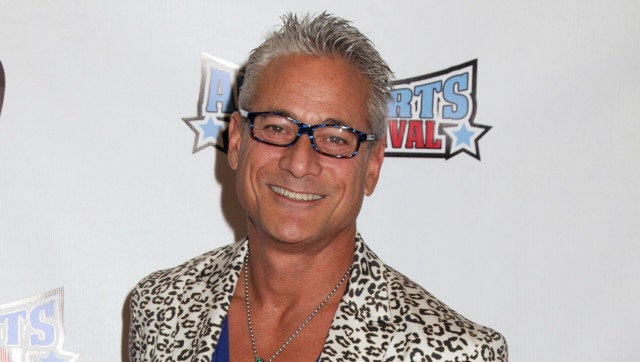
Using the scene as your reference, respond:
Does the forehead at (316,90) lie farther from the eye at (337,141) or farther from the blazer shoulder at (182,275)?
the blazer shoulder at (182,275)

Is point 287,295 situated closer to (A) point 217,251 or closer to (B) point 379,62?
(A) point 217,251

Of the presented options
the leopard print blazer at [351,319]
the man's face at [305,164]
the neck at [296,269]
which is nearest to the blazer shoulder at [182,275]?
the leopard print blazer at [351,319]

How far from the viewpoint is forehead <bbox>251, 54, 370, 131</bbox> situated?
1495 mm

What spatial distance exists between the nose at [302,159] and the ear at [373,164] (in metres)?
0.15

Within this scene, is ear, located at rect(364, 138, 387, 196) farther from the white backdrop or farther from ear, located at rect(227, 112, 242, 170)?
the white backdrop

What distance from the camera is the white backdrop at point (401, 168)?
6.74 feet

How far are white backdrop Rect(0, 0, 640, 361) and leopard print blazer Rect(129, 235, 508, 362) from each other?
1.49 ft

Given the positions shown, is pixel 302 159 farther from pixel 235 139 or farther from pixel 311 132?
pixel 235 139

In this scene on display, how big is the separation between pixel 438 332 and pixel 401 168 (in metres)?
0.78

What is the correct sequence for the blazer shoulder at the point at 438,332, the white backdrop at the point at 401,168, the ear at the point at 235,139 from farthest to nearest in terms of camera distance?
the white backdrop at the point at 401,168 < the ear at the point at 235,139 < the blazer shoulder at the point at 438,332

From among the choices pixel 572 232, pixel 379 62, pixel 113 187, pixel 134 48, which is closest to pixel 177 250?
pixel 113 187

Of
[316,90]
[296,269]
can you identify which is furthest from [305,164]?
[296,269]

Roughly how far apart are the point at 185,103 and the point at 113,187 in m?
0.32

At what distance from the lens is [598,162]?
2.06 meters
